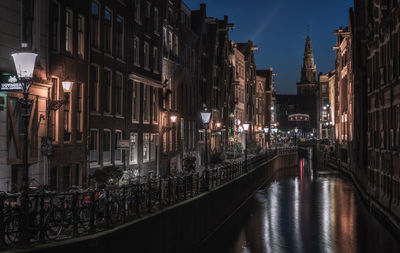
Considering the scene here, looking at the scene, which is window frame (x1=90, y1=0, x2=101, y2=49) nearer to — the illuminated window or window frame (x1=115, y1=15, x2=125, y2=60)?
the illuminated window

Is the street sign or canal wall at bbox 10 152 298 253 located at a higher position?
the street sign

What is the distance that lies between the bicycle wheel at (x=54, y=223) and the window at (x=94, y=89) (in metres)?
13.5

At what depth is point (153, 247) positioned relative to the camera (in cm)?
1586

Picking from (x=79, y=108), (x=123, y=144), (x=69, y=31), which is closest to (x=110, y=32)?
(x=69, y=31)

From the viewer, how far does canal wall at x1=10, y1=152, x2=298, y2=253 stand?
12.1 m

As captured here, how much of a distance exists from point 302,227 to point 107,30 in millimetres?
15350

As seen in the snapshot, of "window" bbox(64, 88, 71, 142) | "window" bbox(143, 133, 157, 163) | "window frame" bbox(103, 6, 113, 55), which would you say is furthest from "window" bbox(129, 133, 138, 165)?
"window" bbox(64, 88, 71, 142)

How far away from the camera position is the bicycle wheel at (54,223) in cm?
1204

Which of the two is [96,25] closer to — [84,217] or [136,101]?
→ [136,101]

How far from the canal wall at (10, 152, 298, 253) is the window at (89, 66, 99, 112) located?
7.36m

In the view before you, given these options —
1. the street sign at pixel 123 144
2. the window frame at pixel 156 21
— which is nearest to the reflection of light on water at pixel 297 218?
the street sign at pixel 123 144

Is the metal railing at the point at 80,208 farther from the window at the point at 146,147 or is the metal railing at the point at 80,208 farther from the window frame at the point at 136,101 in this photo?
the window at the point at 146,147

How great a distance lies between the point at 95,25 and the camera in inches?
1058

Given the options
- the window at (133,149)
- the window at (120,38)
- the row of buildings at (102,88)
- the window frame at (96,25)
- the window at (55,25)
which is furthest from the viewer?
the window at (133,149)
